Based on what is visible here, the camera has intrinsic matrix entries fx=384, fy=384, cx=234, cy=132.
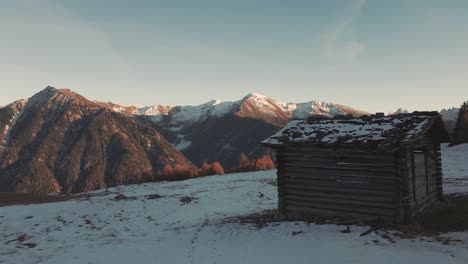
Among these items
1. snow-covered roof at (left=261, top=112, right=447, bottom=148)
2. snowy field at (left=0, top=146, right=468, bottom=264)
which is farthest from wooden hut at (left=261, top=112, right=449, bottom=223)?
snowy field at (left=0, top=146, right=468, bottom=264)

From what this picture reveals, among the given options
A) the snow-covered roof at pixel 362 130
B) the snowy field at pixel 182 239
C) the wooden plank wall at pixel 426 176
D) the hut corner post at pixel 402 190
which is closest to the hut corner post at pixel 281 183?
the snow-covered roof at pixel 362 130

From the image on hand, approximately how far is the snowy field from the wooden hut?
1919 mm

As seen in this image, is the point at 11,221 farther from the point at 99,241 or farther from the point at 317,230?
the point at 317,230

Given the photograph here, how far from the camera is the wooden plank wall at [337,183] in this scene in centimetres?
1800

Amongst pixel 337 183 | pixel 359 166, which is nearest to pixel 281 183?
pixel 337 183

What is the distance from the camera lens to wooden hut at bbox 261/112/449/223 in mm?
17750

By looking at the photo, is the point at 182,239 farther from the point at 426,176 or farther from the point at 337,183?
the point at 426,176

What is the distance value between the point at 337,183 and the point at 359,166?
58.1 inches

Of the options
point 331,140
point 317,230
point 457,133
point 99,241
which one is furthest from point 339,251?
point 457,133

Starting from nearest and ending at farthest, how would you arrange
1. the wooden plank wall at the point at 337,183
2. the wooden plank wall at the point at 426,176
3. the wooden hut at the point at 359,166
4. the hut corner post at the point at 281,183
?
the wooden hut at the point at 359,166
the wooden plank wall at the point at 337,183
the wooden plank wall at the point at 426,176
the hut corner post at the point at 281,183

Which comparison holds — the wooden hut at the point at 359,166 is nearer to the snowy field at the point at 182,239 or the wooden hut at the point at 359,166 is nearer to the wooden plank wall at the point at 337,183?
the wooden plank wall at the point at 337,183

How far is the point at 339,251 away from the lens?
13.8 meters

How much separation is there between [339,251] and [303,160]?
7.35 m

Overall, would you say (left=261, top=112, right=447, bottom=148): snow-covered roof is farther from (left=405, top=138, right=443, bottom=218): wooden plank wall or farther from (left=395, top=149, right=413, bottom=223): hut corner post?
(left=405, top=138, right=443, bottom=218): wooden plank wall
